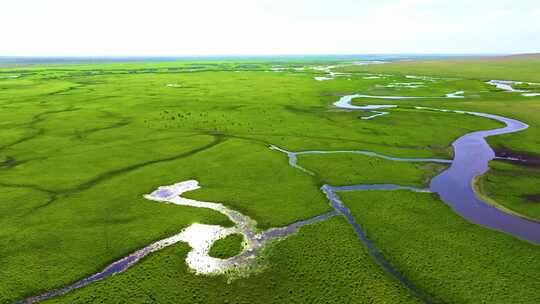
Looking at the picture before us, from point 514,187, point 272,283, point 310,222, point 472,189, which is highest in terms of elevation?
point 514,187

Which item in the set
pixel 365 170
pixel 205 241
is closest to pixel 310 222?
pixel 205 241

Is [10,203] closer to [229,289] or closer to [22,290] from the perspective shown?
[22,290]

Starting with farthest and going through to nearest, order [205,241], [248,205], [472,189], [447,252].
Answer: [472,189] → [248,205] → [205,241] → [447,252]

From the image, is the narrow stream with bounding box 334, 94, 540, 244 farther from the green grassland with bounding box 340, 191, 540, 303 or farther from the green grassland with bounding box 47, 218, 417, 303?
the green grassland with bounding box 47, 218, 417, 303

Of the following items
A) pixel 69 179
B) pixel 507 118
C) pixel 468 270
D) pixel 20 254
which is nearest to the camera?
pixel 468 270

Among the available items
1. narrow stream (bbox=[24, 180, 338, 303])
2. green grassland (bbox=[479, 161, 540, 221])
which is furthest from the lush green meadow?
narrow stream (bbox=[24, 180, 338, 303])

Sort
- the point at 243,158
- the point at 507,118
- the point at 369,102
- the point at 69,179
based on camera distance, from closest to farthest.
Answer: the point at 69,179
the point at 243,158
the point at 507,118
the point at 369,102

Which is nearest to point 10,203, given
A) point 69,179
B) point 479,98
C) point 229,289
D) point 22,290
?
point 69,179

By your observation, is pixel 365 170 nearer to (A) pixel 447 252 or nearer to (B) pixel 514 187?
(B) pixel 514 187
